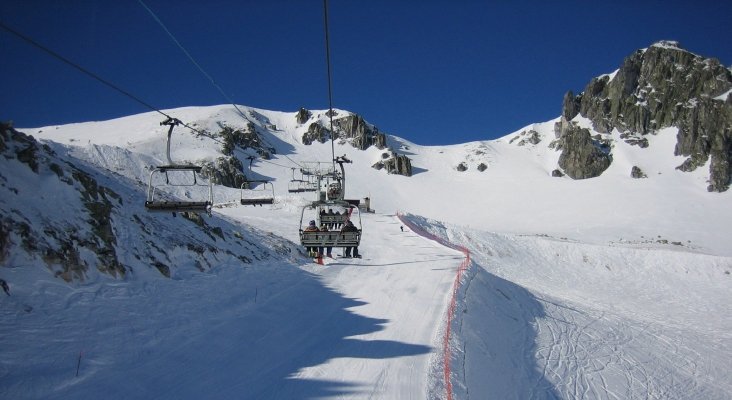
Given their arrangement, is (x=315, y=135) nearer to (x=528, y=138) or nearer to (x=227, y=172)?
(x=227, y=172)

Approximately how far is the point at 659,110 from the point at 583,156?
24.8 meters

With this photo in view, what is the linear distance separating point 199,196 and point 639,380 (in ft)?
187

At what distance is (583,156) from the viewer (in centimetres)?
11538

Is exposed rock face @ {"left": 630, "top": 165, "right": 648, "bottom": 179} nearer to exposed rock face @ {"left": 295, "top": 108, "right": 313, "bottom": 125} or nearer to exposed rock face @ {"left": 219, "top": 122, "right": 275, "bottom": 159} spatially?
exposed rock face @ {"left": 219, "top": 122, "right": 275, "bottom": 159}

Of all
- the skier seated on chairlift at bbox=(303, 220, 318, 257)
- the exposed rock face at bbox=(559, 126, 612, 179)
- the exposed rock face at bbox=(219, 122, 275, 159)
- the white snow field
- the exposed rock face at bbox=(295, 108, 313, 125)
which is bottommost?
the white snow field

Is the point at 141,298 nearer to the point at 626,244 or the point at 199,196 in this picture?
the point at 199,196

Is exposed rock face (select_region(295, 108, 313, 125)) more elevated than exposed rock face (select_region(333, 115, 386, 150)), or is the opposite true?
exposed rock face (select_region(295, 108, 313, 125))

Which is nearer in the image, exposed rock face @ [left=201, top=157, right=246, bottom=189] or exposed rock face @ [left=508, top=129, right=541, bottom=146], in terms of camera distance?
exposed rock face @ [left=201, top=157, right=246, bottom=189]

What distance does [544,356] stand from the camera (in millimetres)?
14875

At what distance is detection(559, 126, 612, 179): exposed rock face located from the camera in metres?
113

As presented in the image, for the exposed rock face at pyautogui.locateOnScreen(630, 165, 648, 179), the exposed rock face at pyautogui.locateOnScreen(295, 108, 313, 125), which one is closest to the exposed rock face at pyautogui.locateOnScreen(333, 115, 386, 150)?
the exposed rock face at pyautogui.locateOnScreen(295, 108, 313, 125)

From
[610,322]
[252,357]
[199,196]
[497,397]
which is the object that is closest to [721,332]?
[610,322]

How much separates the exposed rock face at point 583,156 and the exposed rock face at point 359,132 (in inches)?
2042

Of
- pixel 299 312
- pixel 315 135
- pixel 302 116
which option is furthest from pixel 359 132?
pixel 299 312
